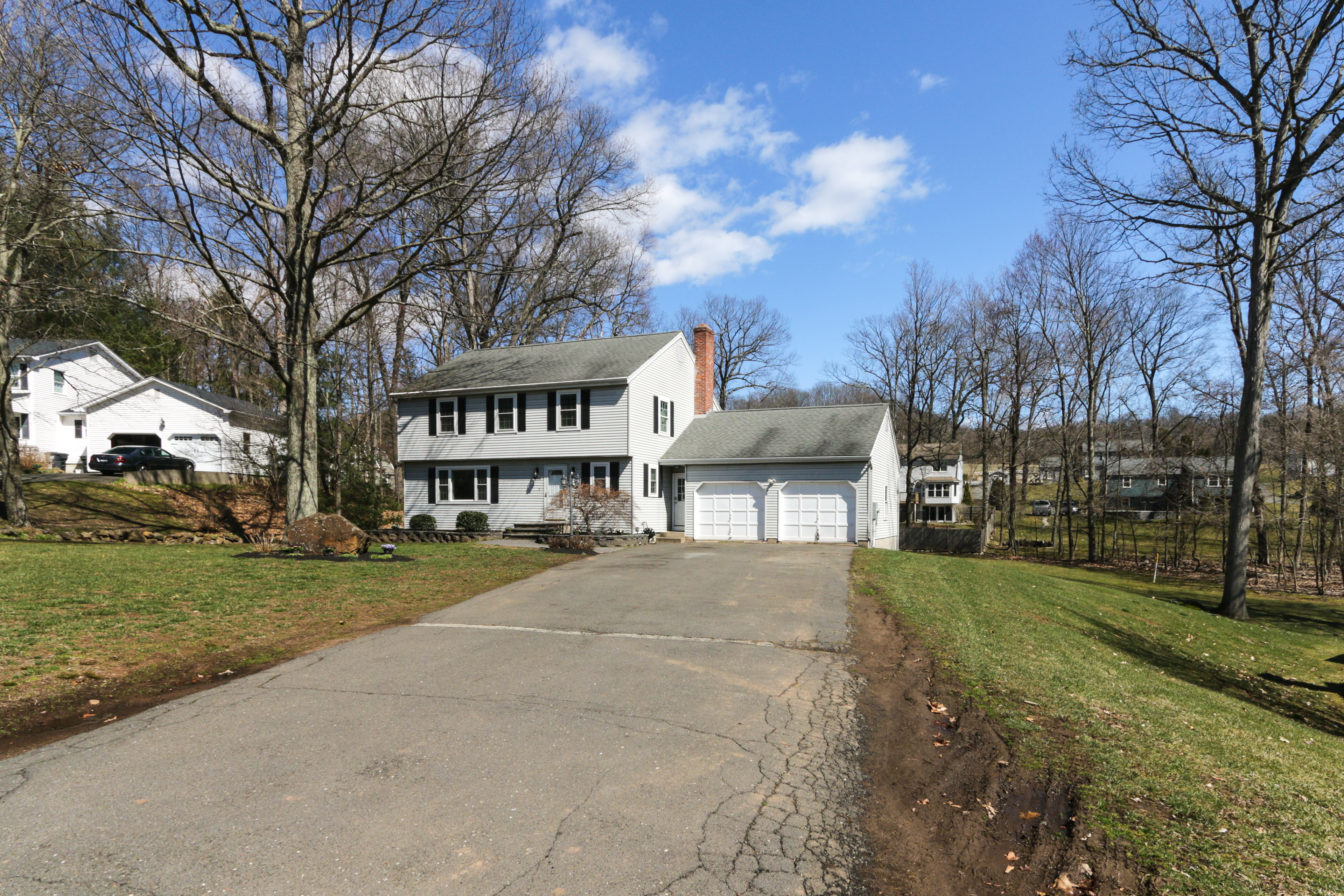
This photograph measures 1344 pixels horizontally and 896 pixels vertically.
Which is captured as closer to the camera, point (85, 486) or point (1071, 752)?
point (1071, 752)

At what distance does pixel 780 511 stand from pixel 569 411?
8.31 metres

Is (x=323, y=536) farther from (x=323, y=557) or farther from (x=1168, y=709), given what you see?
(x=1168, y=709)

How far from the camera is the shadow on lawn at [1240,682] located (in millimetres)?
9695

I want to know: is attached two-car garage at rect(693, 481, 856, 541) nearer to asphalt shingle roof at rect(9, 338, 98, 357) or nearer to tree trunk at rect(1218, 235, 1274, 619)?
tree trunk at rect(1218, 235, 1274, 619)

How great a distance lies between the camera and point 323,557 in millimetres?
14680

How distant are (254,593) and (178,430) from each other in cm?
3408

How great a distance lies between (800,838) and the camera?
410 cm

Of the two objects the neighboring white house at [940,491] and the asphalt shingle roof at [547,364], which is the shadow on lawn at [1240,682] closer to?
the asphalt shingle roof at [547,364]

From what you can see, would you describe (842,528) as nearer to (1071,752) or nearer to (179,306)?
(1071,752)

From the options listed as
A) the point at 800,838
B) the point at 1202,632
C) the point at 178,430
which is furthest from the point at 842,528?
the point at 178,430

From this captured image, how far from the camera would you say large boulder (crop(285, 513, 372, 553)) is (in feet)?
48.6

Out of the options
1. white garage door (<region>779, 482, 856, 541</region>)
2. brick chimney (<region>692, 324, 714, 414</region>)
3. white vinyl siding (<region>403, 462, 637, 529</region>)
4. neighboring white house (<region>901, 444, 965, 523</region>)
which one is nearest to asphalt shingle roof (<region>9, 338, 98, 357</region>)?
white vinyl siding (<region>403, 462, 637, 529</region>)

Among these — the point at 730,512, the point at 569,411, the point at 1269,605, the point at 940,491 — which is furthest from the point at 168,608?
the point at 940,491

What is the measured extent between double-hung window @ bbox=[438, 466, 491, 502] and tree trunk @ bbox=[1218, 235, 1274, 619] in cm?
2278
